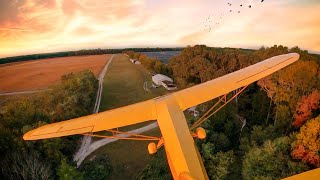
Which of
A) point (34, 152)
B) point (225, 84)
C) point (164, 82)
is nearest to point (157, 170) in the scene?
point (34, 152)

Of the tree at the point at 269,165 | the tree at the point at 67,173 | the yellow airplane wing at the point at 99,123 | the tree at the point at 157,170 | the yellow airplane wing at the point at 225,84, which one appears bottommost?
the tree at the point at 157,170

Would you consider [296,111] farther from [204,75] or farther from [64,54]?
[64,54]

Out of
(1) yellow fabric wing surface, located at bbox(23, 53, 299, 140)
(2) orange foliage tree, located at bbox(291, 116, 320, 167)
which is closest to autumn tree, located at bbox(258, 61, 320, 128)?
(2) orange foliage tree, located at bbox(291, 116, 320, 167)

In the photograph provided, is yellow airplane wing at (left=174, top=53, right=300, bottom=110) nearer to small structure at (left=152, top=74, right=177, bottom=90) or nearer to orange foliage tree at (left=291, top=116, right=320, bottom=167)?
orange foliage tree at (left=291, top=116, right=320, bottom=167)

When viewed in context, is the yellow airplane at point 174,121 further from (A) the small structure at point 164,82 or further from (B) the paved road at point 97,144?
(A) the small structure at point 164,82

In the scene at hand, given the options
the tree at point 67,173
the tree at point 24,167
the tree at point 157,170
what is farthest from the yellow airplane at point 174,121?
the tree at point 157,170
